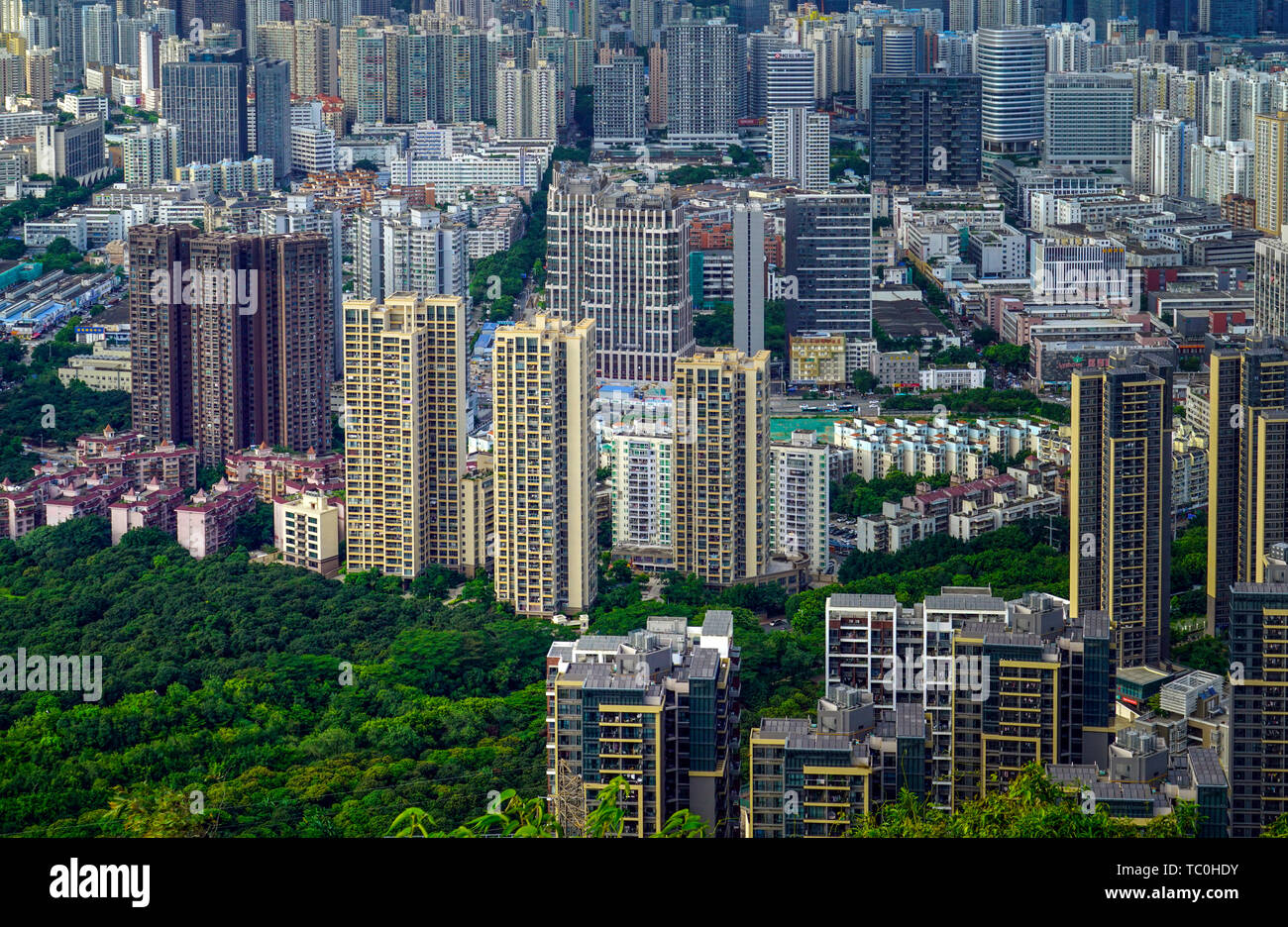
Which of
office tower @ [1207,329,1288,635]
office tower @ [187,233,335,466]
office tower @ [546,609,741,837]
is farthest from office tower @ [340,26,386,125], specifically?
office tower @ [546,609,741,837]

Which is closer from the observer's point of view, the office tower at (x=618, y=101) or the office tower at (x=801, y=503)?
the office tower at (x=801, y=503)

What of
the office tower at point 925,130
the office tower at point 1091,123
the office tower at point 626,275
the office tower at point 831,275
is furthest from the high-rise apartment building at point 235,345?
the office tower at point 1091,123

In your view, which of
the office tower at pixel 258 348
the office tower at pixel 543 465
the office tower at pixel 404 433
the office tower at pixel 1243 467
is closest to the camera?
the office tower at pixel 1243 467

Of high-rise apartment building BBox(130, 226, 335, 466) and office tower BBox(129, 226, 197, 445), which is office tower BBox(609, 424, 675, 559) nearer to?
high-rise apartment building BBox(130, 226, 335, 466)

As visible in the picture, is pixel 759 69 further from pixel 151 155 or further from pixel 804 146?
pixel 151 155

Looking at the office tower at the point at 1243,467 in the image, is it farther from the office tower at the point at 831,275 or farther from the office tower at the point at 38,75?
the office tower at the point at 38,75

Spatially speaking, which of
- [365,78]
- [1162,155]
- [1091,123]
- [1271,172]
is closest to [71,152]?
[365,78]
